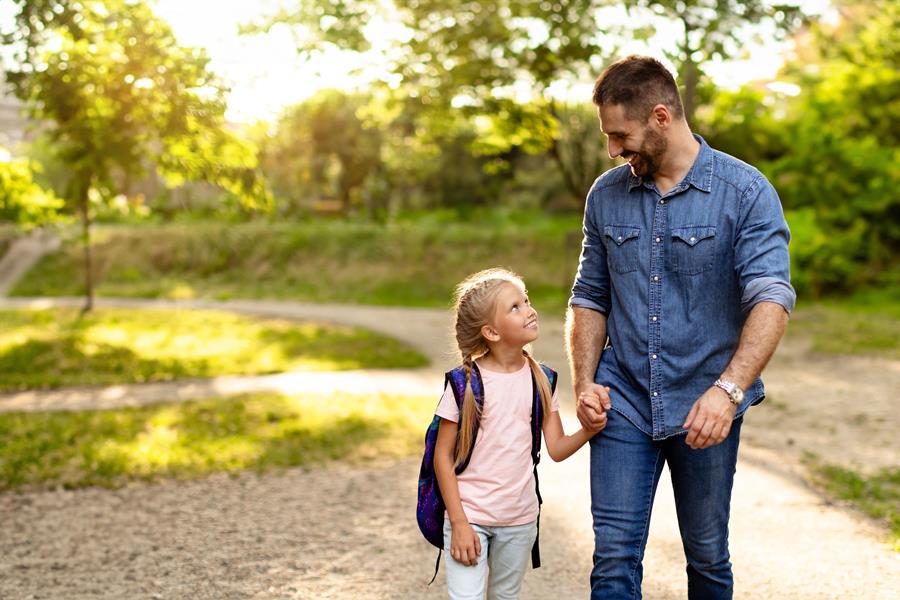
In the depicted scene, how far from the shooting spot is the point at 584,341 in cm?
316

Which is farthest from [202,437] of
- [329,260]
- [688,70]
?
[329,260]

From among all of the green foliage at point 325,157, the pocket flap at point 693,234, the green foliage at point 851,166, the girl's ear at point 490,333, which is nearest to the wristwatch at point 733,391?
the pocket flap at point 693,234

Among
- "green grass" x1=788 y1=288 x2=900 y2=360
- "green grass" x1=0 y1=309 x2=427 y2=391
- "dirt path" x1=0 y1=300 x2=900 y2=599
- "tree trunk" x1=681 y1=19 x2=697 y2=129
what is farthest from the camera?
"green grass" x1=788 y1=288 x2=900 y2=360

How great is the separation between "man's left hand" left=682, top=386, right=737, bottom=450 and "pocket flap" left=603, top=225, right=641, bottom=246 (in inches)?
21.6

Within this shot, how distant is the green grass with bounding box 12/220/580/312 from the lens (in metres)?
20.6

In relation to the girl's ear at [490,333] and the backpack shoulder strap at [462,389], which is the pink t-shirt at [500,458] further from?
the girl's ear at [490,333]

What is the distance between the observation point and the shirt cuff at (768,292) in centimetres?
272

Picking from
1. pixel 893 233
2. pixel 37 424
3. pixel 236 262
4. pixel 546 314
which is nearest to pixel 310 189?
pixel 236 262

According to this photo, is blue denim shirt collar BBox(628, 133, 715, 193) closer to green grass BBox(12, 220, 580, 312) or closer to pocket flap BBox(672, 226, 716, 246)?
pocket flap BBox(672, 226, 716, 246)

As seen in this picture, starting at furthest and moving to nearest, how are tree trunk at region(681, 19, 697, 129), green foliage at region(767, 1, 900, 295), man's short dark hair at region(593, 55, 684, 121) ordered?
green foliage at region(767, 1, 900, 295)
tree trunk at region(681, 19, 697, 129)
man's short dark hair at region(593, 55, 684, 121)

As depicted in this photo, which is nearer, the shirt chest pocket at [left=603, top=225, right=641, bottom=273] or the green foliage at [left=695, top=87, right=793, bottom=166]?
the shirt chest pocket at [left=603, top=225, right=641, bottom=273]

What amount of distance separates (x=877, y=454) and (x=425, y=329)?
849cm

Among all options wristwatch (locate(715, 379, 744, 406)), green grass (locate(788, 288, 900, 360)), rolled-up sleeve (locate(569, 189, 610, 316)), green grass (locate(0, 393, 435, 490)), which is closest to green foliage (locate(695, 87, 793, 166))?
green grass (locate(788, 288, 900, 360))

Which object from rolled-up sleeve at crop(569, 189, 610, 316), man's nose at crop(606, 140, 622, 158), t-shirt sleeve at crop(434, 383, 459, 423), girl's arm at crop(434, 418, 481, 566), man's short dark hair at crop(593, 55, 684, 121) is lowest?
girl's arm at crop(434, 418, 481, 566)
